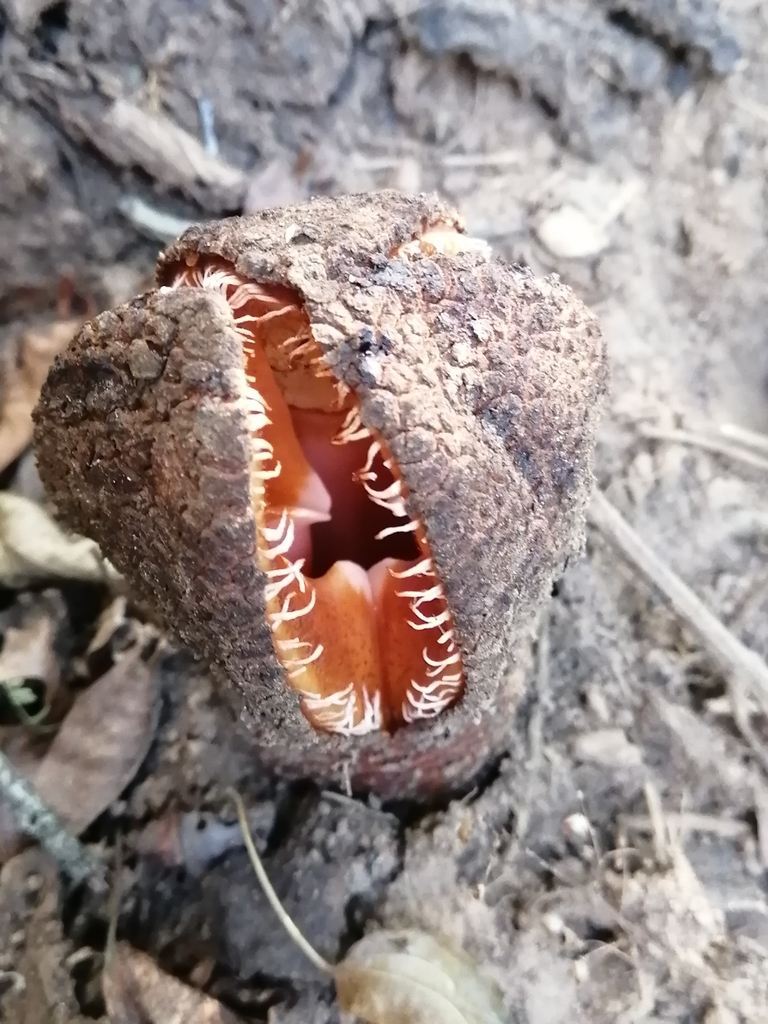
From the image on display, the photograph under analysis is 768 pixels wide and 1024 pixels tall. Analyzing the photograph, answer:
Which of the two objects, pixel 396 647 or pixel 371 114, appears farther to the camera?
pixel 371 114

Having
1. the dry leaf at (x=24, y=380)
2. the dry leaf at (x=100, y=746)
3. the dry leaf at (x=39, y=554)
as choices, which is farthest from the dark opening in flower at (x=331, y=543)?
the dry leaf at (x=24, y=380)

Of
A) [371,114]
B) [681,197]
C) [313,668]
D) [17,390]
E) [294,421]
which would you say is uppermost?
[371,114]

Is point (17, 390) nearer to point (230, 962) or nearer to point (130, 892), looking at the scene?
point (130, 892)

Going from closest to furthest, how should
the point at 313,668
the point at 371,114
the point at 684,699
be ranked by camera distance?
the point at 313,668, the point at 684,699, the point at 371,114

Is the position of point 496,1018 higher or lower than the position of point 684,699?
lower

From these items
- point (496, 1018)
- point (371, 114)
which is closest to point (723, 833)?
point (496, 1018)

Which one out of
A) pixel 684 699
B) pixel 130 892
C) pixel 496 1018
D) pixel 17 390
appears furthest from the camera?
pixel 17 390
